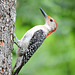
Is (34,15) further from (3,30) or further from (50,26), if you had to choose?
(3,30)

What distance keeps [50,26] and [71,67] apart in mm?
3703

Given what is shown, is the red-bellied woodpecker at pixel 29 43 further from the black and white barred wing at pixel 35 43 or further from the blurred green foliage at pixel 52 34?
the blurred green foliage at pixel 52 34

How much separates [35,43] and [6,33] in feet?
5.43

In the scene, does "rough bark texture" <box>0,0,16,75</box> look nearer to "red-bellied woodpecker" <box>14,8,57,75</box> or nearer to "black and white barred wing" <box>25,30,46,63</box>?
"red-bellied woodpecker" <box>14,8,57,75</box>

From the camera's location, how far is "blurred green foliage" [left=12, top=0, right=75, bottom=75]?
30.1ft

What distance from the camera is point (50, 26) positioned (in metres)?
7.83

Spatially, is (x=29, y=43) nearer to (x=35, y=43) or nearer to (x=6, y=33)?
(x=35, y=43)

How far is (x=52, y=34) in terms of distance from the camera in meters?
10.5

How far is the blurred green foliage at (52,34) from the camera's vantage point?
9.16m

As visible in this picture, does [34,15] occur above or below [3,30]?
below

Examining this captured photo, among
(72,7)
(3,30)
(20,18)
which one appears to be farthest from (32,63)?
(3,30)

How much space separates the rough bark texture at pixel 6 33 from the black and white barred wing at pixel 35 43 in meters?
1.08

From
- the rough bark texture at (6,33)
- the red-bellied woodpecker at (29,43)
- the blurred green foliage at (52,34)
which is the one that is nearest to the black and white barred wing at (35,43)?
the red-bellied woodpecker at (29,43)

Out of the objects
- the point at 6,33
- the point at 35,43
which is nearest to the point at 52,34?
the point at 35,43
